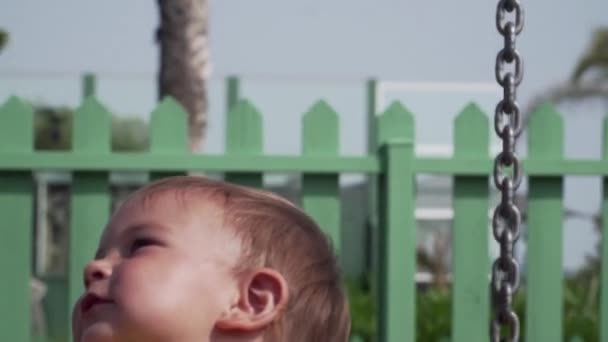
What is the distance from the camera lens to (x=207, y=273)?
2137 millimetres

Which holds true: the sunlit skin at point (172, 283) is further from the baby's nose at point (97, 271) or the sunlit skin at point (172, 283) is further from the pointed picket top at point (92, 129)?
the pointed picket top at point (92, 129)

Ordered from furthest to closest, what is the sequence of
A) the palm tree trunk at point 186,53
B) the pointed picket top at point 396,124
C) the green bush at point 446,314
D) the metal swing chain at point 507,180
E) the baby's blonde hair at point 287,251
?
the palm tree trunk at point 186,53 < the green bush at point 446,314 < the pointed picket top at point 396,124 < the metal swing chain at point 507,180 < the baby's blonde hair at point 287,251

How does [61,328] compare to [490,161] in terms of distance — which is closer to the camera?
[490,161]

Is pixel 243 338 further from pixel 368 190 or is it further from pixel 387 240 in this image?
pixel 368 190

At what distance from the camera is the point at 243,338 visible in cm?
215

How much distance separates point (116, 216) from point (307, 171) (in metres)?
2.31

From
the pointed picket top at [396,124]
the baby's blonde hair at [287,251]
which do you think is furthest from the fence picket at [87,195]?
the baby's blonde hair at [287,251]

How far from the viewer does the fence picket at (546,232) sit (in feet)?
15.0

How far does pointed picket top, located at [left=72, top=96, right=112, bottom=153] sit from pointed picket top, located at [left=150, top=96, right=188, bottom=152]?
150 mm

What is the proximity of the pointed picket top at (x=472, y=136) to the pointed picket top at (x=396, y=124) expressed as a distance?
0.16m

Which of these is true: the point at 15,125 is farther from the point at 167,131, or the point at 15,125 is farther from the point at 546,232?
the point at 546,232

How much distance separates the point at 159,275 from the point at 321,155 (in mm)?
2437

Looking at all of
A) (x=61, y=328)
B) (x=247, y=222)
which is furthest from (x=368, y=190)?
(x=247, y=222)

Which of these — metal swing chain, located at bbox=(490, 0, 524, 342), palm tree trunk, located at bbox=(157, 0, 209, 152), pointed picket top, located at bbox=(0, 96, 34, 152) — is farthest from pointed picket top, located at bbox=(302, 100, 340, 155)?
palm tree trunk, located at bbox=(157, 0, 209, 152)
